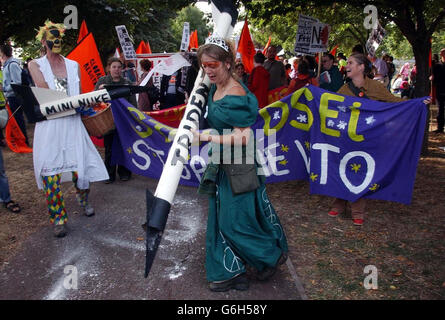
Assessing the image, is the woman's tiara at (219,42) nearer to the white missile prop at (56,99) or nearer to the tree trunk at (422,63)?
the white missile prop at (56,99)

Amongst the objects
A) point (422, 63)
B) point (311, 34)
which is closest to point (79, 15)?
point (311, 34)

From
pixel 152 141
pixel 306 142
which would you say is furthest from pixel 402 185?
pixel 152 141

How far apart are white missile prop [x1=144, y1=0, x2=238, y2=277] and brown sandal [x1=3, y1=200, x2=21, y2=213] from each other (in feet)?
9.78

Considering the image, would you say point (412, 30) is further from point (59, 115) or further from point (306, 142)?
point (59, 115)

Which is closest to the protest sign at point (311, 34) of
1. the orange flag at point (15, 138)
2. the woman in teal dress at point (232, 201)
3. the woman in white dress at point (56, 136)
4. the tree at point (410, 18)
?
the tree at point (410, 18)

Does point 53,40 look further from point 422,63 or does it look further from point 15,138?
point 422,63

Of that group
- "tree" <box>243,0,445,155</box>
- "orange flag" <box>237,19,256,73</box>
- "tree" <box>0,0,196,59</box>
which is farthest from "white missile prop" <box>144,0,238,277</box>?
"tree" <box>0,0,196,59</box>

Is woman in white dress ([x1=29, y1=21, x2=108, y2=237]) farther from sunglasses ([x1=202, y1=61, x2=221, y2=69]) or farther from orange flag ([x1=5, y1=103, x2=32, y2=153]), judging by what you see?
orange flag ([x1=5, y1=103, x2=32, y2=153])

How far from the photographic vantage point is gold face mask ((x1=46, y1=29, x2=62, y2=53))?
3.96 metres

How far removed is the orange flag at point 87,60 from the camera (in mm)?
Answer: 6289

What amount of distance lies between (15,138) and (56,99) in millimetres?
5614

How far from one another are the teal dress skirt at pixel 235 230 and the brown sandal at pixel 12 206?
10.5 ft

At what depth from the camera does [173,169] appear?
111 inches

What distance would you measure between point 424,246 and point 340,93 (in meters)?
1.95
